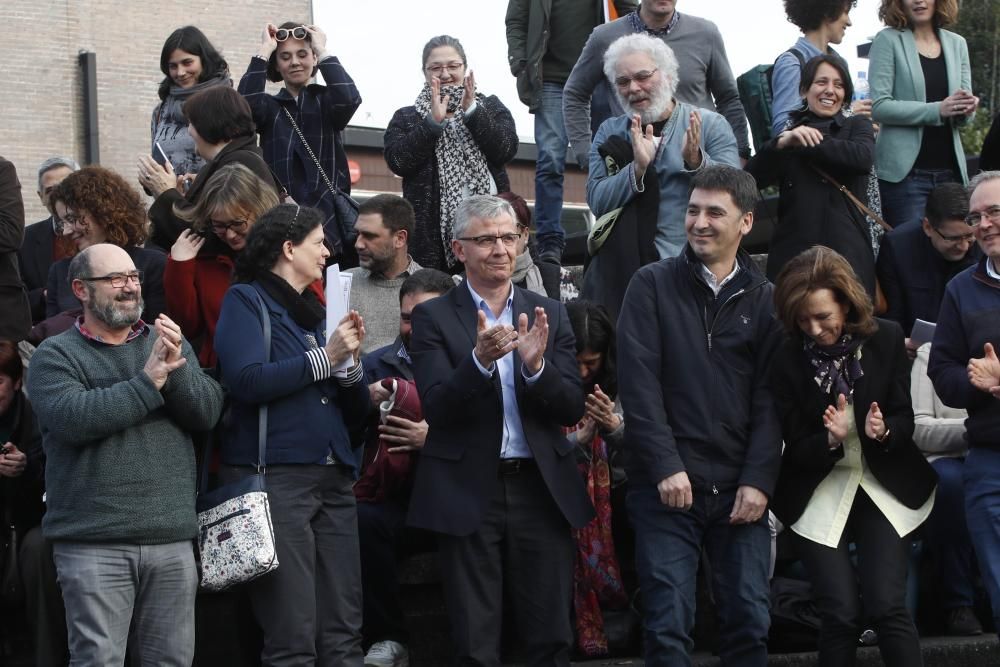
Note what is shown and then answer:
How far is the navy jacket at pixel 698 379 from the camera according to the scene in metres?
5.72

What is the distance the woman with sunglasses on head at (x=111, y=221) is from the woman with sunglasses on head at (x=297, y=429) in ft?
3.49

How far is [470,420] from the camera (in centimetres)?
571

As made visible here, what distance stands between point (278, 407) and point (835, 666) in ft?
8.04

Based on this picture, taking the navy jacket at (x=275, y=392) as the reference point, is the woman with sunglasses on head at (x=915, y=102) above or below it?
above

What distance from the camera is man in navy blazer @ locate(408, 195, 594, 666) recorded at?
5602 millimetres

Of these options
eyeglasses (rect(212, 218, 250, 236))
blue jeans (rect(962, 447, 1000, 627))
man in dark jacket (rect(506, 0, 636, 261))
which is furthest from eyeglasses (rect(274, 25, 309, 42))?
blue jeans (rect(962, 447, 1000, 627))

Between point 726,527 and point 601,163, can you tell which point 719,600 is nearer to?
point 726,527

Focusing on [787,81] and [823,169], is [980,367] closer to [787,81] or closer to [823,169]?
[823,169]

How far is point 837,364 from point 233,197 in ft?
8.78

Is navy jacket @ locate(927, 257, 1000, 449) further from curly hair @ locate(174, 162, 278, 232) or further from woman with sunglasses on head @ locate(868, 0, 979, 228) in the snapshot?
curly hair @ locate(174, 162, 278, 232)

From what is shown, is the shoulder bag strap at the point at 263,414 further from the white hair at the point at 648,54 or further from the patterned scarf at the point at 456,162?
the patterned scarf at the point at 456,162

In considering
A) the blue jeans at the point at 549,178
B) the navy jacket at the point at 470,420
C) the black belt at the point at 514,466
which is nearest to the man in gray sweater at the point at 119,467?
the navy jacket at the point at 470,420

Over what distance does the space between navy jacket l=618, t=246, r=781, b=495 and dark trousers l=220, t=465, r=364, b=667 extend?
1197 mm

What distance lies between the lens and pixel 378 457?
6570 millimetres
